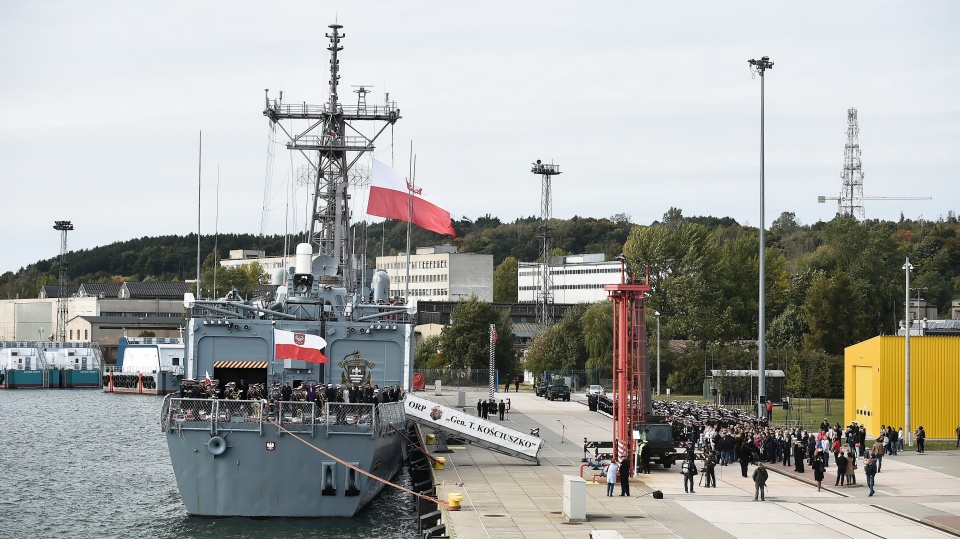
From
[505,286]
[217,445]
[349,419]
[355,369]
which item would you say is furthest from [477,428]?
[505,286]

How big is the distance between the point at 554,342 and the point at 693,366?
16.7m

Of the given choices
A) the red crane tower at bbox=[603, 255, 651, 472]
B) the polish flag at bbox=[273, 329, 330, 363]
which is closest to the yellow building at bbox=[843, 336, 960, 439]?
the red crane tower at bbox=[603, 255, 651, 472]

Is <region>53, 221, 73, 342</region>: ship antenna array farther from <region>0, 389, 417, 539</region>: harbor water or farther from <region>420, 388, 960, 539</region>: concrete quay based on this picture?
<region>420, 388, 960, 539</region>: concrete quay

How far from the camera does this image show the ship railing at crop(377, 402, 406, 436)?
34469 mm

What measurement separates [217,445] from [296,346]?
157 inches

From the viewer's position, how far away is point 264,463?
108 ft

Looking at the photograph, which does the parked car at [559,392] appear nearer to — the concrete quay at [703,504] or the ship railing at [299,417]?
the concrete quay at [703,504]

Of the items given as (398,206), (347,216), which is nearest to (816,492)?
(398,206)

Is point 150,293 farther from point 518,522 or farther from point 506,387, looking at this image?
point 518,522

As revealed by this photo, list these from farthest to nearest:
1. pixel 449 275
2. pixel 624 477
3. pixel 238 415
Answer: pixel 449 275 → pixel 624 477 → pixel 238 415

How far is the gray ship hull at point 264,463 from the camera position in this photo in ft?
107

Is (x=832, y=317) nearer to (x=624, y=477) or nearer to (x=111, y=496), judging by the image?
(x=624, y=477)

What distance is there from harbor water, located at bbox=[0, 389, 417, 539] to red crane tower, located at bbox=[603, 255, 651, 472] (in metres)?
7.33

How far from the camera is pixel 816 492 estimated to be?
3678 centimetres
